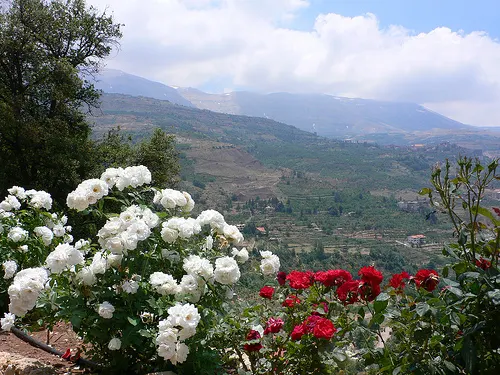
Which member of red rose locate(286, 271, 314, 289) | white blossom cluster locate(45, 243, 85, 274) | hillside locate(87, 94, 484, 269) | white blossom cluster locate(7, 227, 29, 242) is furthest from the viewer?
hillside locate(87, 94, 484, 269)

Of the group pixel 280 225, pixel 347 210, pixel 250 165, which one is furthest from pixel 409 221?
pixel 250 165

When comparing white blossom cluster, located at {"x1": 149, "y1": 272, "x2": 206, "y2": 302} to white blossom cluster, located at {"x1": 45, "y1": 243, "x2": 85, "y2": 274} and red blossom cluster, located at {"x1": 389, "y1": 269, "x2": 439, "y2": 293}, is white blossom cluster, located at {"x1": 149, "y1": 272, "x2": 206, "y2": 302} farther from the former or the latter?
red blossom cluster, located at {"x1": 389, "y1": 269, "x2": 439, "y2": 293}

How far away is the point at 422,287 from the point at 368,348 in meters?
0.40

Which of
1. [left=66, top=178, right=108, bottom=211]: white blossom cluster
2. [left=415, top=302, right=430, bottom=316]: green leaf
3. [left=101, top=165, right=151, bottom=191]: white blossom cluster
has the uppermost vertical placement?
[left=101, top=165, right=151, bottom=191]: white blossom cluster

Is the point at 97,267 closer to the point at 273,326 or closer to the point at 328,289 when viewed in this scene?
the point at 273,326

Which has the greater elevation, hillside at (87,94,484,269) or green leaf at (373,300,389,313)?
green leaf at (373,300,389,313)

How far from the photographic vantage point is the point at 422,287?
2.09 meters

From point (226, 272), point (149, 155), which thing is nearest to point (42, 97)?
point (149, 155)

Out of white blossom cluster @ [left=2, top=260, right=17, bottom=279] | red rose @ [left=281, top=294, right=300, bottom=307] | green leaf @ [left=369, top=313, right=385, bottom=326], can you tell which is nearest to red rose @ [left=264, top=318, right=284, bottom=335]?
red rose @ [left=281, top=294, right=300, bottom=307]

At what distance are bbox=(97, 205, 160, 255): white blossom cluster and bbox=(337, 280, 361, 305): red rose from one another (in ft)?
3.40

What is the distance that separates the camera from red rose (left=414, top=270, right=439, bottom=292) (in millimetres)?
2074

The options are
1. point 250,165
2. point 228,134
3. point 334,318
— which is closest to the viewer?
point 334,318

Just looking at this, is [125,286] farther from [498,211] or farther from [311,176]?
[311,176]

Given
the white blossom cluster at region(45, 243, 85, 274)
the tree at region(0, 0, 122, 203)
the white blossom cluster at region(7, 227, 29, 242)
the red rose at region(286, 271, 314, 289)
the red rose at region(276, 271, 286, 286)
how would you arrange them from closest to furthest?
the white blossom cluster at region(45, 243, 85, 274) < the red rose at region(286, 271, 314, 289) < the red rose at region(276, 271, 286, 286) < the white blossom cluster at region(7, 227, 29, 242) < the tree at region(0, 0, 122, 203)
